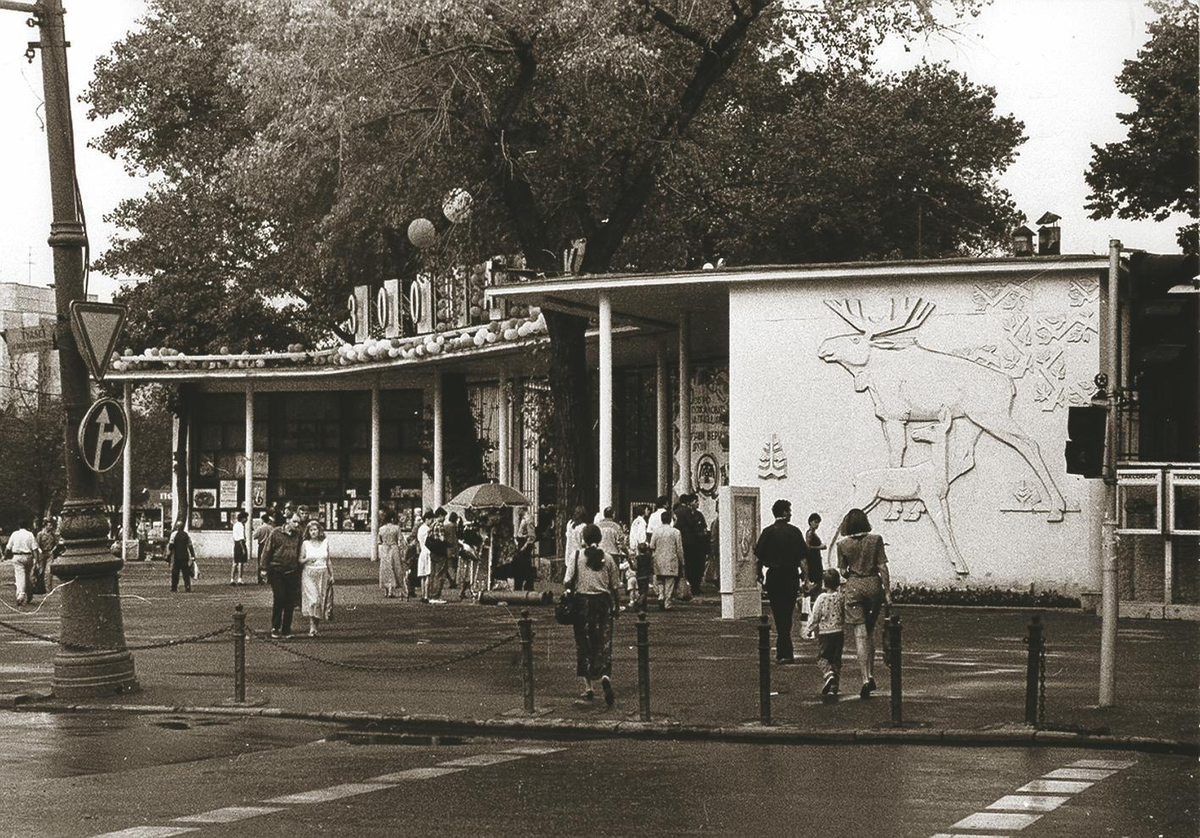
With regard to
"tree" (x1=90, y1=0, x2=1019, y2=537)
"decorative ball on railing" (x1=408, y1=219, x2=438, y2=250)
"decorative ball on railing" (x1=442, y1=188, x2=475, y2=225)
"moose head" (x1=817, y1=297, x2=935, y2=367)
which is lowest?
"moose head" (x1=817, y1=297, x2=935, y2=367)

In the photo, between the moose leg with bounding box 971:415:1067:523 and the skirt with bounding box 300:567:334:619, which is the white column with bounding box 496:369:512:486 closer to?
the moose leg with bounding box 971:415:1067:523

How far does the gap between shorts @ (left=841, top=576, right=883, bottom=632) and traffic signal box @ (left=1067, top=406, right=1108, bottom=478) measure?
2592 mm

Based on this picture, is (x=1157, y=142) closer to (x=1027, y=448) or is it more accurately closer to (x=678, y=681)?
(x=1027, y=448)

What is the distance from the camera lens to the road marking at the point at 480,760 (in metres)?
12.3

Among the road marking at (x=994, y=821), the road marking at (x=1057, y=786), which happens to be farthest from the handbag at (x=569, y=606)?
the road marking at (x=994, y=821)

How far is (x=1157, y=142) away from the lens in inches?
1531

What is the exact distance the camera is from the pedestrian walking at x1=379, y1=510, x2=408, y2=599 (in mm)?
32312

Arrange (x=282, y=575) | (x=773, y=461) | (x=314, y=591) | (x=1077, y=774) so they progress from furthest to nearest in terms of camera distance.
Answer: (x=773, y=461) < (x=314, y=591) < (x=282, y=575) < (x=1077, y=774)

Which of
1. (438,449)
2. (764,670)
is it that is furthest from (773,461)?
(438,449)

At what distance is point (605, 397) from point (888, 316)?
5481 millimetres

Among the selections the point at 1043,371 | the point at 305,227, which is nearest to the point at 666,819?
the point at 1043,371

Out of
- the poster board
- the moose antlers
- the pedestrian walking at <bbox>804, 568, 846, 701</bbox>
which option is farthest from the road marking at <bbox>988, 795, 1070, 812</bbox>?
the moose antlers

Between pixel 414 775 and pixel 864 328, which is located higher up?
pixel 864 328

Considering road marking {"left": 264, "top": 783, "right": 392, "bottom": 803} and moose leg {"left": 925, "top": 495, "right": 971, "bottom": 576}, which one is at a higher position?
moose leg {"left": 925, "top": 495, "right": 971, "bottom": 576}
